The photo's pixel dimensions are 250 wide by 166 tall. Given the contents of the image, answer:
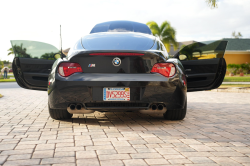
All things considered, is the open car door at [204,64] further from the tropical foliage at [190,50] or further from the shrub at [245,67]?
the shrub at [245,67]

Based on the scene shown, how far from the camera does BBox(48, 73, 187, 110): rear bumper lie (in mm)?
4160

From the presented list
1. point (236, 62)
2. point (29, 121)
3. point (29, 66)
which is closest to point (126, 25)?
point (29, 66)

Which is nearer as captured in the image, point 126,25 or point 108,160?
point 108,160

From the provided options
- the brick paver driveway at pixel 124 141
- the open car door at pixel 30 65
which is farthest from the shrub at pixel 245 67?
the open car door at pixel 30 65

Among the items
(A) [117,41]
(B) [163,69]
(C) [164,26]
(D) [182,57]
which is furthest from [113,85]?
(C) [164,26]

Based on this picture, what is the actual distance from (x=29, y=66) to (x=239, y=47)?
40392mm

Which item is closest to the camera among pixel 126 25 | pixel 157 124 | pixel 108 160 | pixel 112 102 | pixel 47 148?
pixel 108 160

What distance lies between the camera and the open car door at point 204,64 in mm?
5336

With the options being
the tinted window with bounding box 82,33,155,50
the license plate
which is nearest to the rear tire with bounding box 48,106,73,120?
the license plate

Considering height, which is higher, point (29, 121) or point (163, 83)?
point (163, 83)

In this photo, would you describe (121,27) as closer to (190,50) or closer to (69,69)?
(190,50)

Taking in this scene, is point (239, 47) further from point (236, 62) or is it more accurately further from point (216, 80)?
point (216, 80)

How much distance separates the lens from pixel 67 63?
4320mm

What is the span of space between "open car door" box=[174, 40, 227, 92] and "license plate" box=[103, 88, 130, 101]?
1666mm
